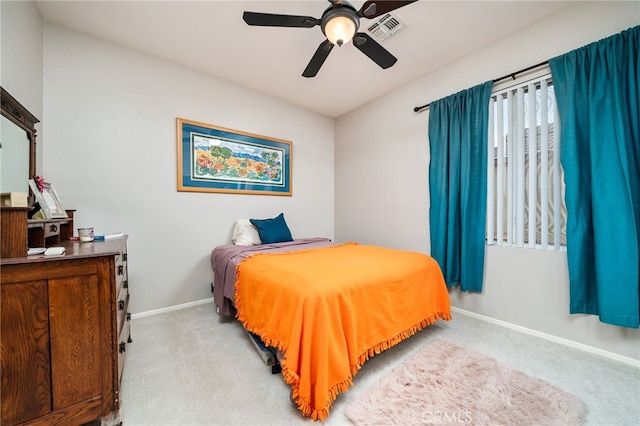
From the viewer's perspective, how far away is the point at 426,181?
2779 millimetres

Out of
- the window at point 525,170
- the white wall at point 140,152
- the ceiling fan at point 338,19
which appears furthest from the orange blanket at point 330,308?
the ceiling fan at point 338,19

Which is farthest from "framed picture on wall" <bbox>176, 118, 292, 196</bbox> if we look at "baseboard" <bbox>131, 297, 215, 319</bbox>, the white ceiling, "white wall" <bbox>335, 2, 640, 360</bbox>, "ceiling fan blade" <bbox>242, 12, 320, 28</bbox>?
"ceiling fan blade" <bbox>242, 12, 320, 28</bbox>

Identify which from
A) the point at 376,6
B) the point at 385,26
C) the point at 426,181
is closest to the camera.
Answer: the point at 376,6

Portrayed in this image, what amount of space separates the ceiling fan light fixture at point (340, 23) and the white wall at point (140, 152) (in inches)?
72.8

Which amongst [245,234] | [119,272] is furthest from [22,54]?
[245,234]

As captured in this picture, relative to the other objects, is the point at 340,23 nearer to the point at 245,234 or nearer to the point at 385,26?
the point at 385,26

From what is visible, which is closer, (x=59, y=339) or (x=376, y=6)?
(x=59, y=339)

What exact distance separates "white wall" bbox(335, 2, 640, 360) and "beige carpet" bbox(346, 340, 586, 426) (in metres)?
0.81

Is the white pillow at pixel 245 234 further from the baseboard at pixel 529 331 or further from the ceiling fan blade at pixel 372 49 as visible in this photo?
the ceiling fan blade at pixel 372 49

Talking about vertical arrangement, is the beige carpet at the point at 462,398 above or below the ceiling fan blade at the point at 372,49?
below

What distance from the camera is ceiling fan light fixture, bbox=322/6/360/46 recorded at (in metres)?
1.45

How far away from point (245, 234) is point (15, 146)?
5.96ft

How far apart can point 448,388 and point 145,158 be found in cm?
318

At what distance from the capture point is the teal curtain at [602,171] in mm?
1562
